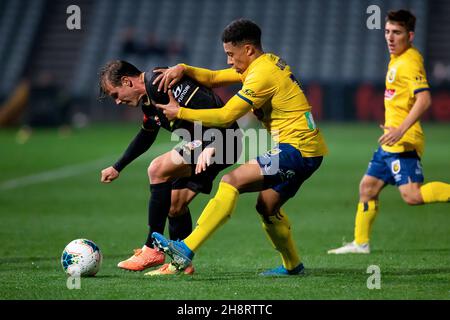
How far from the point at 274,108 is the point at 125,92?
1136mm

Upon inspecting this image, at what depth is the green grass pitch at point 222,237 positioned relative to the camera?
21.3ft

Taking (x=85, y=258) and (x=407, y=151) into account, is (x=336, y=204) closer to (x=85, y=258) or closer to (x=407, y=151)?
(x=407, y=151)

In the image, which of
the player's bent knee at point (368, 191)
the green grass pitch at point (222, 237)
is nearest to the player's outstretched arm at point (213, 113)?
the green grass pitch at point (222, 237)

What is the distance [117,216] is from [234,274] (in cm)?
449

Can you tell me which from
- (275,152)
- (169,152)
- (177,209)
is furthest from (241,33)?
(177,209)

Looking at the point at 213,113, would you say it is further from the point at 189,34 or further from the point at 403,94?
the point at 189,34

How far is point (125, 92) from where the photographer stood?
7125 mm

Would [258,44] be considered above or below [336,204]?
above

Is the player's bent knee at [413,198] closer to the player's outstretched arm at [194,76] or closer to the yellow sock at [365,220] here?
the yellow sock at [365,220]

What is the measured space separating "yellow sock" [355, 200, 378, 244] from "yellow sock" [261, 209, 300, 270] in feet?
5.31

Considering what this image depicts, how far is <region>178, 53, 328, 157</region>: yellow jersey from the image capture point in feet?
21.6

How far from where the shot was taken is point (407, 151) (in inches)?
331

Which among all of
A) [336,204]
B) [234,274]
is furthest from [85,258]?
[336,204]

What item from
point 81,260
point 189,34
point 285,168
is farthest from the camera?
point 189,34
